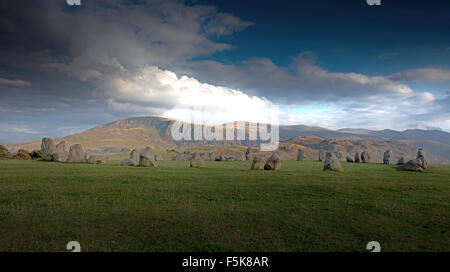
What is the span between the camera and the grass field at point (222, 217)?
29.5ft

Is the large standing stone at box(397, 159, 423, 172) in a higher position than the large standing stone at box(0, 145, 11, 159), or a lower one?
lower

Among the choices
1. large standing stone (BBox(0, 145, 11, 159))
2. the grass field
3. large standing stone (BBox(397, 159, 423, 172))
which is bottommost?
the grass field

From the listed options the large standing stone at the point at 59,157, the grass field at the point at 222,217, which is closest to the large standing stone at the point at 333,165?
the grass field at the point at 222,217

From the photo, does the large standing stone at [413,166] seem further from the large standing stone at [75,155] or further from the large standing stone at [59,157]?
the large standing stone at [59,157]

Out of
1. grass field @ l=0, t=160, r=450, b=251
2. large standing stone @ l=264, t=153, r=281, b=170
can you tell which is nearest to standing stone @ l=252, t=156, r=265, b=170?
large standing stone @ l=264, t=153, r=281, b=170

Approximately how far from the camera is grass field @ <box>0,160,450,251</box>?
900 centimetres

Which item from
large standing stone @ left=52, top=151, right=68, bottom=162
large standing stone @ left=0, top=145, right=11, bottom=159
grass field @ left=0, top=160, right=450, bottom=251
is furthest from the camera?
large standing stone @ left=0, top=145, right=11, bottom=159

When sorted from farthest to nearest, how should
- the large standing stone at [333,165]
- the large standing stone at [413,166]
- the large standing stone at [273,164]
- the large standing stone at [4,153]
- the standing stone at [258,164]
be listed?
the large standing stone at [4,153]
the standing stone at [258,164]
the large standing stone at [273,164]
the large standing stone at [413,166]
the large standing stone at [333,165]

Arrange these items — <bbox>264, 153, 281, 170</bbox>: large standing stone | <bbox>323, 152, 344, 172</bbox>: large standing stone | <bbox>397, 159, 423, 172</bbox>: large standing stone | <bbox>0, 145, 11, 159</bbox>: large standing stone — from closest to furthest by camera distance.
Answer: <bbox>323, 152, 344, 172</bbox>: large standing stone, <bbox>397, 159, 423, 172</bbox>: large standing stone, <bbox>264, 153, 281, 170</bbox>: large standing stone, <bbox>0, 145, 11, 159</bbox>: large standing stone

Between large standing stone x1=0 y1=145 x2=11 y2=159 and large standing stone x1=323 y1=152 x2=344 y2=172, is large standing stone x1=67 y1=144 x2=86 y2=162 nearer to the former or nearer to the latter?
large standing stone x1=0 y1=145 x2=11 y2=159

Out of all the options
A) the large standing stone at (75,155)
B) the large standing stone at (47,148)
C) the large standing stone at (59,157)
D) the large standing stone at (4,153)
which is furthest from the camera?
the large standing stone at (4,153)
